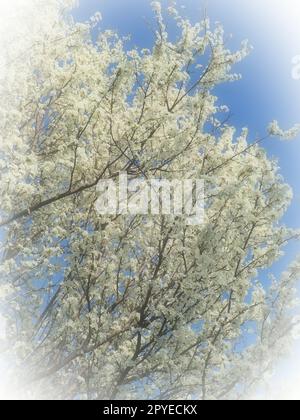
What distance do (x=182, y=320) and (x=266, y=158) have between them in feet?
9.93

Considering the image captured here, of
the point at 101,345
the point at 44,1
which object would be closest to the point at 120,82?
the point at 44,1

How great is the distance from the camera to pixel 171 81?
26.1 feet

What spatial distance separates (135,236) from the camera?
833 centimetres

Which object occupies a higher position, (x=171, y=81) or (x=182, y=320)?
(x=171, y=81)

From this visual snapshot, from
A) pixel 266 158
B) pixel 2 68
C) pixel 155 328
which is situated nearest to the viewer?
pixel 2 68

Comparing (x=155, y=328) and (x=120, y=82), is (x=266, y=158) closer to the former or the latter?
(x=120, y=82)

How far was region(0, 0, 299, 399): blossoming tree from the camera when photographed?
7504mm

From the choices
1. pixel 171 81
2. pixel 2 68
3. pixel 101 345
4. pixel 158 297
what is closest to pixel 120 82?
pixel 171 81

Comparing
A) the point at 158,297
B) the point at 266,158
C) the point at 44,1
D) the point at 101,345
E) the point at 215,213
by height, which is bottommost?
the point at 101,345

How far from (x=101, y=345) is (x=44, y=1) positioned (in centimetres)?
581

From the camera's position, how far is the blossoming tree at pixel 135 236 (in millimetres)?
7504

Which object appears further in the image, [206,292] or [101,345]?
[101,345]

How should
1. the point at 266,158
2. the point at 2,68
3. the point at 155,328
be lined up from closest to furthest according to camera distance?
the point at 2,68 < the point at 155,328 < the point at 266,158

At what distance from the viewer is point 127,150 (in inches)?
316
